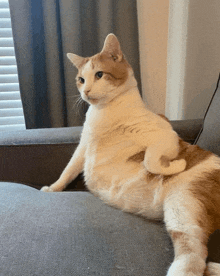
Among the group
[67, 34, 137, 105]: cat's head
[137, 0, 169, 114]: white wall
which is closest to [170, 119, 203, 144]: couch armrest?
[67, 34, 137, 105]: cat's head

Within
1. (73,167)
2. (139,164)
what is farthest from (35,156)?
(139,164)

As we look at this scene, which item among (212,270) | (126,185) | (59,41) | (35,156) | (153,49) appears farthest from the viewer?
(153,49)

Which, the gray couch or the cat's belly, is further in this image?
the cat's belly

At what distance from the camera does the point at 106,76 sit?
38.0 inches

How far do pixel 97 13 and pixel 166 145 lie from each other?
3.88 feet

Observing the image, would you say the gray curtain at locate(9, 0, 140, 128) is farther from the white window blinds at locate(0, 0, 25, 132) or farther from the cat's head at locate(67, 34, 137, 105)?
the cat's head at locate(67, 34, 137, 105)

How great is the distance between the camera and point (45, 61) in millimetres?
1654

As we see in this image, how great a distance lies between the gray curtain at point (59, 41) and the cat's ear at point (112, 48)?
2.04 ft

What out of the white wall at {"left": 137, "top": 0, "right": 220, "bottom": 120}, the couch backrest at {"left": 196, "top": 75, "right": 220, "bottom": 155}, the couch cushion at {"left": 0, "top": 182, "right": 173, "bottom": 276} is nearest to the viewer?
the couch cushion at {"left": 0, "top": 182, "right": 173, "bottom": 276}

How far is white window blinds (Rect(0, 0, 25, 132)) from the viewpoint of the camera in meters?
1.76

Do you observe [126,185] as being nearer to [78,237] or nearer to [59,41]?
[78,237]

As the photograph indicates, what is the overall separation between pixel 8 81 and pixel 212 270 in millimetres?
1915

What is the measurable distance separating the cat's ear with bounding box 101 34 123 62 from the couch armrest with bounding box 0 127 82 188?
0.44 metres

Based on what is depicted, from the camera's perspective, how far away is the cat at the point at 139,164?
0.67m
